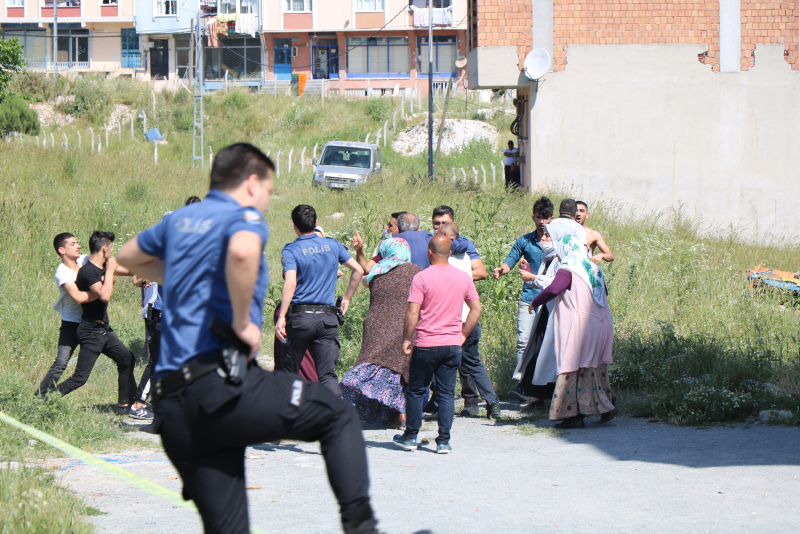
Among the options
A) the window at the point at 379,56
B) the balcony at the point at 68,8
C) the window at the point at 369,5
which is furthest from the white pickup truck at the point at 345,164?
the balcony at the point at 68,8

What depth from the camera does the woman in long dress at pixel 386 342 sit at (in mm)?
7262

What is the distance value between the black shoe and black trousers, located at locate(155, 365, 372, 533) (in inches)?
188

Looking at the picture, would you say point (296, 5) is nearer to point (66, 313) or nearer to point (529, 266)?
point (529, 266)

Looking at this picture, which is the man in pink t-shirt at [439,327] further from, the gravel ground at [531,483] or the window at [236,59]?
the window at [236,59]

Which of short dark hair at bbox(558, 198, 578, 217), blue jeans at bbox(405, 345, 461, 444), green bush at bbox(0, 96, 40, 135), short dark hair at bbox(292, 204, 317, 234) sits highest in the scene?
green bush at bbox(0, 96, 40, 135)

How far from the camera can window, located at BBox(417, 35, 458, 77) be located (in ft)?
169

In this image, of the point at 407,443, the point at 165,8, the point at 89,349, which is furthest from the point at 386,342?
the point at 165,8

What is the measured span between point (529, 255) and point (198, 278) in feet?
19.8

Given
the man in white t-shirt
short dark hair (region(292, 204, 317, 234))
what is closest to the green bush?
the man in white t-shirt

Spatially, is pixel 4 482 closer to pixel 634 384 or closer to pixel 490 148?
pixel 634 384

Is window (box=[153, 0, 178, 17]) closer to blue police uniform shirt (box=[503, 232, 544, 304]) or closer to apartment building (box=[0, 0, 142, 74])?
apartment building (box=[0, 0, 142, 74])

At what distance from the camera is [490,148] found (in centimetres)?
3434

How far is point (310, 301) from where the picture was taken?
22.2 ft

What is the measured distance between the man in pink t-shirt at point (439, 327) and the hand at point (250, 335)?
353 centimetres
